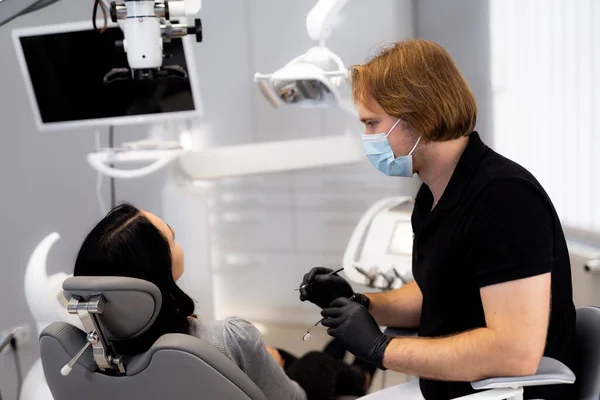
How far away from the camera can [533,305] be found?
3.85ft

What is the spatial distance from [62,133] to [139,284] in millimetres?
2043

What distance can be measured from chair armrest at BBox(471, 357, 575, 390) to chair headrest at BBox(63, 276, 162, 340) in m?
0.61

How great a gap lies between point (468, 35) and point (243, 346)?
6.24 feet

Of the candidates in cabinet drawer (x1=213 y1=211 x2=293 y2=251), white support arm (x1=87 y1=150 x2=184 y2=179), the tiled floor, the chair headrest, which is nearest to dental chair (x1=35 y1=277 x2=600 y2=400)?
the chair headrest

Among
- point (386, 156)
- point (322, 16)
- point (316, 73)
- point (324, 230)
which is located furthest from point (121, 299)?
point (324, 230)

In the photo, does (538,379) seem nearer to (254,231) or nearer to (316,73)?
(316,73)

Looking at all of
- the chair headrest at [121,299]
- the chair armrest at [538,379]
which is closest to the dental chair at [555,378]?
the chair armrest at [538,379]

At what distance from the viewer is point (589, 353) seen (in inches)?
53.2

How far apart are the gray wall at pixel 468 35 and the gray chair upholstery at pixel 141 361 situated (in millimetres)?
1831

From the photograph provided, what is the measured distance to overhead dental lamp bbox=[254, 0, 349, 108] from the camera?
6.89 ft

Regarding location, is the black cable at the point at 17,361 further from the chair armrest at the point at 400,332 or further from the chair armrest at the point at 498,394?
the chair armrest at the point at 498,394

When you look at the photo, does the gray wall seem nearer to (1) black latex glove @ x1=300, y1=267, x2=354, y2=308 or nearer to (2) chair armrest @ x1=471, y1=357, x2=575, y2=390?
(1) black latex glove @ x1=300, y1=267, x2=354, y2=308

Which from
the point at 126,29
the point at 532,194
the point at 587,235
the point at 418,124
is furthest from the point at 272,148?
the point at 532,194

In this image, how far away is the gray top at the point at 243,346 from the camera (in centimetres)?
142
